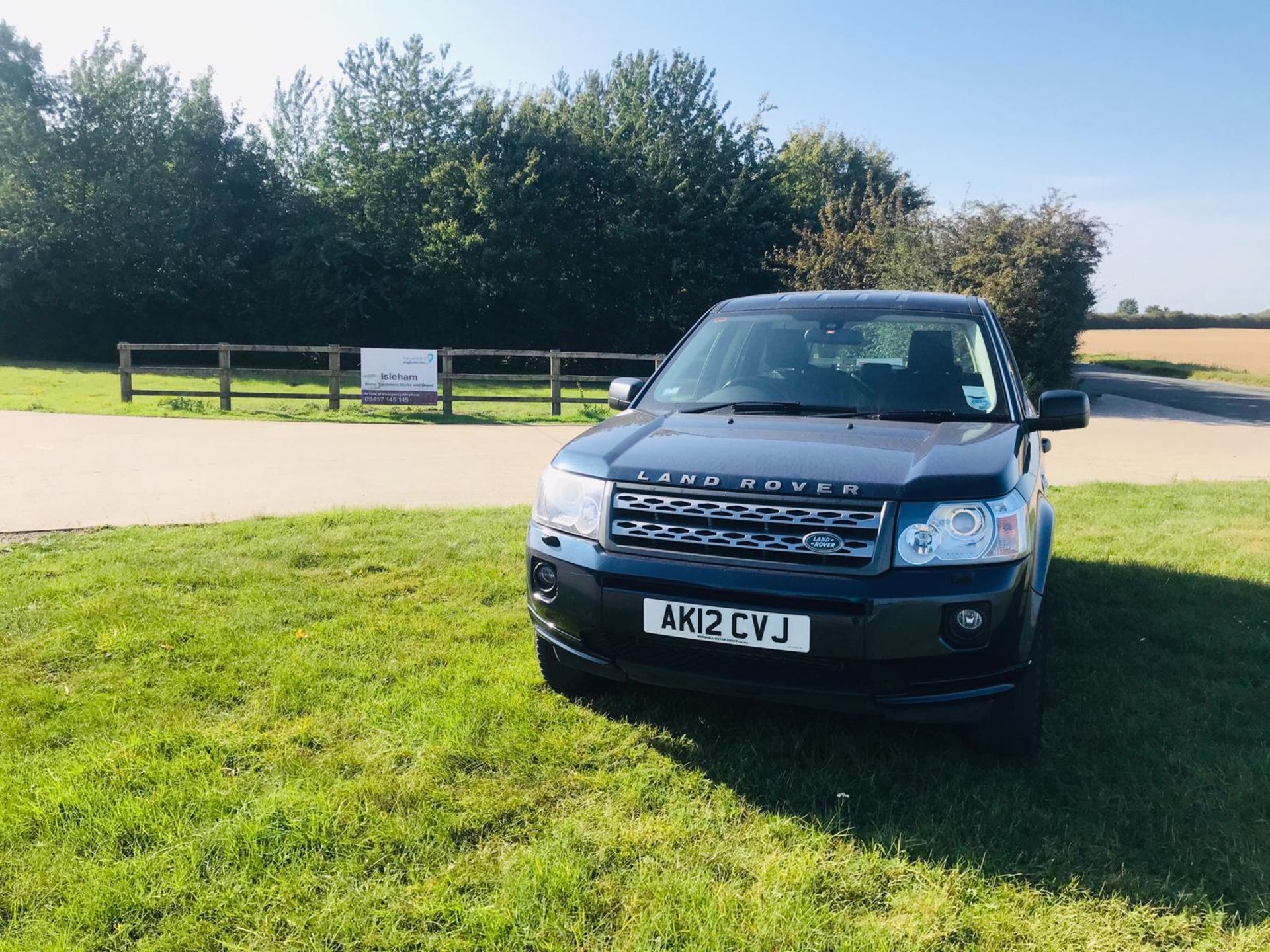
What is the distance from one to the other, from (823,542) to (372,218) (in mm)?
29631

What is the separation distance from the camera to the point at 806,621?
9.13 feet

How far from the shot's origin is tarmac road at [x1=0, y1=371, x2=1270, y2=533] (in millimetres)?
7188

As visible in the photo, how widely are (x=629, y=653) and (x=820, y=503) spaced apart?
2.77 feet

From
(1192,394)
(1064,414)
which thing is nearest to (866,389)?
Result: (1064,414)

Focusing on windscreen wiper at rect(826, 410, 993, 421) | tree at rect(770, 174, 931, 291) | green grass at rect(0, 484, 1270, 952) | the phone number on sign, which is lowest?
green grass at rect(0, 484, 1270, 952)

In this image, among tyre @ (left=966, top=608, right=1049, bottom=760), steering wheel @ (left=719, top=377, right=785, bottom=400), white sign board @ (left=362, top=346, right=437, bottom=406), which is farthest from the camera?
white sign board @ (left=362, top=346, right=437, bottom=406)

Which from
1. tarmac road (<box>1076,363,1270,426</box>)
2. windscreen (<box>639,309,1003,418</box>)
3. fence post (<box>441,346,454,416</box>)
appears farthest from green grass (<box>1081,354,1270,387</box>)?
windscreen (<box>639,309,1003,418</box>)

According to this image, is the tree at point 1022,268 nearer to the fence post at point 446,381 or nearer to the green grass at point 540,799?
the fence post at point 446,381

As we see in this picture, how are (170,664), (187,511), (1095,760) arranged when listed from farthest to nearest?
(187,511) < (170,664) < (1095,760)

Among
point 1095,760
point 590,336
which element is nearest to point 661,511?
point 1095,760

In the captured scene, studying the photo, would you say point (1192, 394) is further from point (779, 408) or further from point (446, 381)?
point (779, 408)

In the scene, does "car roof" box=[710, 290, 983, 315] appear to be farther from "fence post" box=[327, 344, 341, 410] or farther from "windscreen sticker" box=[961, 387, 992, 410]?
"fence post" box=[327, 344, 341, 410]

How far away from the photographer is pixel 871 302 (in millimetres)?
4445

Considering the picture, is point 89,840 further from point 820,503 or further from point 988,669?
point 988,669
